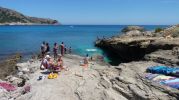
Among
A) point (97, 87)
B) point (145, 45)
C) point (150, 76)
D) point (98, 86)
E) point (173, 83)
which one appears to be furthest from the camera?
point (145, 45)

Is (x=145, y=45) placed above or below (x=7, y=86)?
above

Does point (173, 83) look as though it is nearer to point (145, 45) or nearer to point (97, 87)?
point (97, 87)

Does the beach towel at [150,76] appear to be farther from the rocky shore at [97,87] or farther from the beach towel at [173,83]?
the beach towel at [173,83]

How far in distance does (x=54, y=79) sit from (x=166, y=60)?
9560 millimetres

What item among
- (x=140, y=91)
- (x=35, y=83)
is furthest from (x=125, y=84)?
(x=35, y=83)

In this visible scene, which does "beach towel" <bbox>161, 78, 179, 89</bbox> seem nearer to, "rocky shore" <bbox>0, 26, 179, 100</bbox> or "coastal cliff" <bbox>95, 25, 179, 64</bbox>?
"rocky shore" <bbox>0, 26, 179, 100</bbox>

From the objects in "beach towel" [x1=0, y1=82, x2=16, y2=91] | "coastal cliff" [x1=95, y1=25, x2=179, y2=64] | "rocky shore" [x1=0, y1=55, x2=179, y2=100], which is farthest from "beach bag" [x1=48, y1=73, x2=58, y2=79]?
"coastal cliff" [x1=95, y1=25, x2=179, y2=64]

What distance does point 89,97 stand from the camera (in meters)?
19.6

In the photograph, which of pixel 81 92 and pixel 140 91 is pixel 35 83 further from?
pixel 140 91

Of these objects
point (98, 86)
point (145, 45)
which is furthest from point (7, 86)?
point (145, 45)

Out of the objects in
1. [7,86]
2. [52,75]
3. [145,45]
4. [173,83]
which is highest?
[173,83]

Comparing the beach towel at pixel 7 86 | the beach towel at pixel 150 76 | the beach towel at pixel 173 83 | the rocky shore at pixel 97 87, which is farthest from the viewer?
the beach towel at pixel 7 86

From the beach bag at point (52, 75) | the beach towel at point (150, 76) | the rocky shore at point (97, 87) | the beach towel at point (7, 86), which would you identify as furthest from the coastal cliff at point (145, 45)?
the beach towel at point (7, 86)

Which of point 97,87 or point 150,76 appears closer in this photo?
point 97,87
